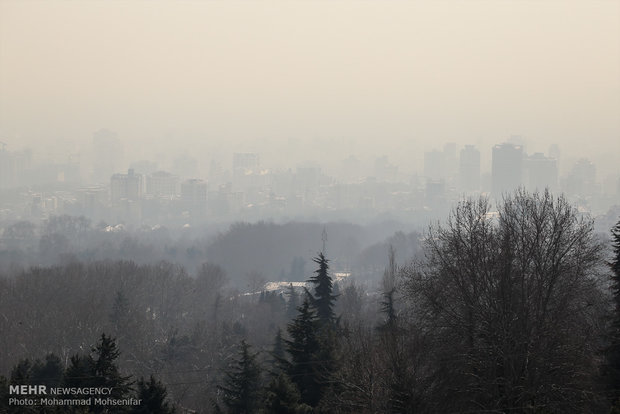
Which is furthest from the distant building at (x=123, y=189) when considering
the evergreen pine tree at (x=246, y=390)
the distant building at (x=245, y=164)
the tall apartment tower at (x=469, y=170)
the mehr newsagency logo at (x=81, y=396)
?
the mehr newsagency logo at (x=81, y=396)

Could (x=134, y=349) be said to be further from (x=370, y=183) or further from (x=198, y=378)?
(x=370, y=183)

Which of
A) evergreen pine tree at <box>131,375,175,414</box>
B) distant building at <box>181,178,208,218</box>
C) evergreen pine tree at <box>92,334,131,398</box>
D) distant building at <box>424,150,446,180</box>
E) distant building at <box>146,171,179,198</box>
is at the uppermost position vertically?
distant building at <box>424,150,446,180</box>

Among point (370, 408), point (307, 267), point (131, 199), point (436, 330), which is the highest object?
point (131, 199)

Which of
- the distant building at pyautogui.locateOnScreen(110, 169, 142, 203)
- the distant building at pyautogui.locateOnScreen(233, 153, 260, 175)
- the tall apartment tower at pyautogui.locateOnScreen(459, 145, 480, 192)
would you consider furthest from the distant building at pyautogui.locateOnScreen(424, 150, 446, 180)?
the distant building at pyautogui.locateOnScreen(110, 169, 142, 203)

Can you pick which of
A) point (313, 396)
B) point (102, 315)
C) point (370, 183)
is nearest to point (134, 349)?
point (102, 315)

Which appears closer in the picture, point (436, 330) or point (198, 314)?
point (436, 330)

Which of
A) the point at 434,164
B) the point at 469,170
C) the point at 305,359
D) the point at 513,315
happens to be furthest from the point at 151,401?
the point at 434,164

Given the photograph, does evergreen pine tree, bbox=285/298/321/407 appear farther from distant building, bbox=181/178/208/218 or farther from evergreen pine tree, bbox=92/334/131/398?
distant building, bbox=181/178/208/218

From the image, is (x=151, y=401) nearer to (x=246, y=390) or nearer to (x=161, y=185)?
(x=246, y=390)
